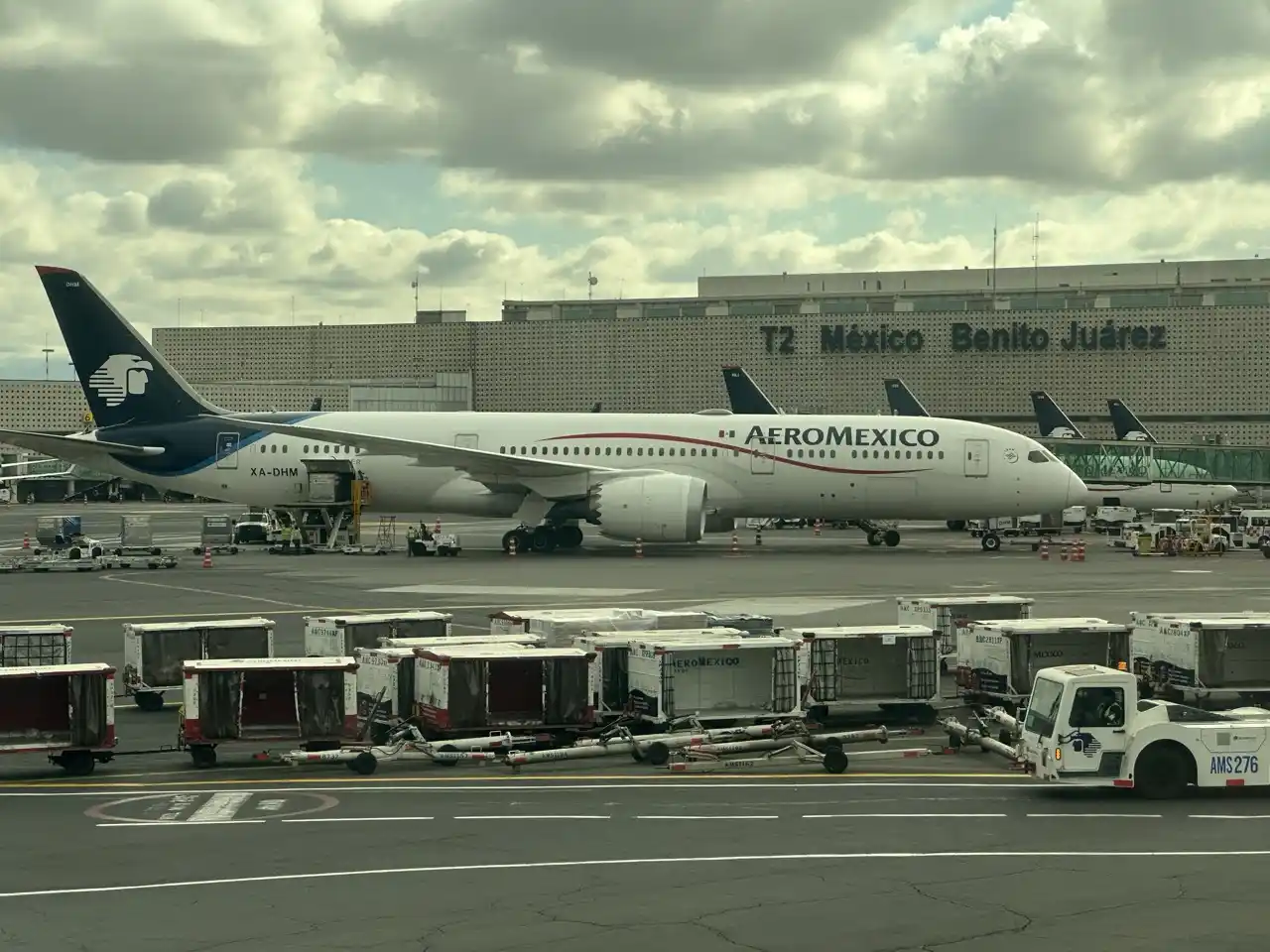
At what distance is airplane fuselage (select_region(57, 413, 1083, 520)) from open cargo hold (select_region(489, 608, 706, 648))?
30.8 metres

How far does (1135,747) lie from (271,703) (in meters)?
12.3

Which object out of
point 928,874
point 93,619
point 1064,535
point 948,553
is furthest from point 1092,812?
point 1064,535

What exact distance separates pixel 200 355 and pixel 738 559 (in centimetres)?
13778

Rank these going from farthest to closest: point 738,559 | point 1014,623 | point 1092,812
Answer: point 738,559
point 1014,623
point 1092,812

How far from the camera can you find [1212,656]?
1121 inches

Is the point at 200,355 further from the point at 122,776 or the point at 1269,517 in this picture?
the point at 122,776

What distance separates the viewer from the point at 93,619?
40000 mm

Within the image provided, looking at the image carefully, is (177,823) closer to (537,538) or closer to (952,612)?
(952,612)

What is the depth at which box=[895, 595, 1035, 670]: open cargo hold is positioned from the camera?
106ft

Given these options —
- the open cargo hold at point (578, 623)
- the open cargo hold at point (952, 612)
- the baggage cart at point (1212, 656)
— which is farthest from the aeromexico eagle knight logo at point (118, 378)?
the baggage cart at point (1212, 656)

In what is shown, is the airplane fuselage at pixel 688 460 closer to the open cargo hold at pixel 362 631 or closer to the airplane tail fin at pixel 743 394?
the open cargo hold at pixel 362 631

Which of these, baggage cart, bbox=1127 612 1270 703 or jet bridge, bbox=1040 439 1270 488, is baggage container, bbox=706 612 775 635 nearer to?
baggage cart, bbox=1127 612 1270 703

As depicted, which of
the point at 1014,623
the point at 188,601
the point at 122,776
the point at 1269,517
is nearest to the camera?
the point at 122,776

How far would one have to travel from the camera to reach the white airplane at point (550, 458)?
59281 millimetres
